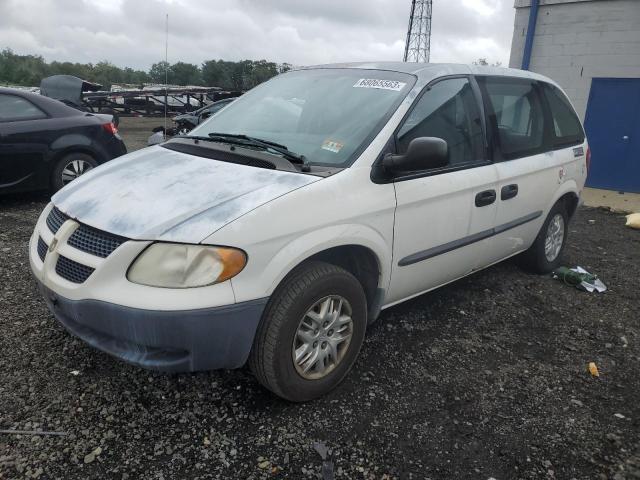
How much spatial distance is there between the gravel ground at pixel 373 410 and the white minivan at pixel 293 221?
1.03 feet

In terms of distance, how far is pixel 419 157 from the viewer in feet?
8.75

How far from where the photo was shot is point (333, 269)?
2557mm

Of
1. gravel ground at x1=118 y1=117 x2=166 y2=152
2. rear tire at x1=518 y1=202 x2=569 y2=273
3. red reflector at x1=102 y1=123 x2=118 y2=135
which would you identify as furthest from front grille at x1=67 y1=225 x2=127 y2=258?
gravel ground at x1=118 y1=117 x2=166 y2=152

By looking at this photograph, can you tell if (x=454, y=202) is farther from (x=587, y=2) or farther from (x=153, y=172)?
(x=587, y=2)

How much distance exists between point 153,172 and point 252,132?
0.69 meters

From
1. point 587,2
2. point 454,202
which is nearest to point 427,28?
point 587,2

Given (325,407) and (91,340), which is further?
(325,407)

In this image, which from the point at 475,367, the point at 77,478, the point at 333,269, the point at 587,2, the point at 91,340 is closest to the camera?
the point at 77,478

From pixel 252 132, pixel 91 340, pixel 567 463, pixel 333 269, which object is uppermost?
pixel 252 132

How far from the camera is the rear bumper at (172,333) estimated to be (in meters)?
2.14

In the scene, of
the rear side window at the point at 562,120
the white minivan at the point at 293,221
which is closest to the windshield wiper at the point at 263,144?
the white minivan at the point at 293,221

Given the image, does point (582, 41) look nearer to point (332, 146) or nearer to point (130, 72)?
point (332, 146)

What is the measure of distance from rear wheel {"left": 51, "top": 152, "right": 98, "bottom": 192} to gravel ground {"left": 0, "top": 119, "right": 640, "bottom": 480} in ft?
8.83

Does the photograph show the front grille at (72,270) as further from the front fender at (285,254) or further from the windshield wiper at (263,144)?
the windshield wiper at (263,144)
